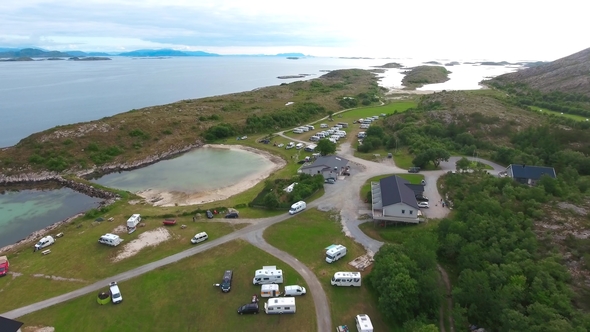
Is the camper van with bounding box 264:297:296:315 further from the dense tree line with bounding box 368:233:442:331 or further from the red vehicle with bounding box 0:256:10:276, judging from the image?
the red vehicle with bounding box 0:256:10:276

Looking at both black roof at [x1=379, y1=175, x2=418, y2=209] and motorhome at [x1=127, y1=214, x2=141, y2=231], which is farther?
motorhome at [x1=127, y1=214, x2=141, y2=231]

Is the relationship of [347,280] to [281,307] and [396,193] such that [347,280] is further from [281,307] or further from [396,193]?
[396,193]

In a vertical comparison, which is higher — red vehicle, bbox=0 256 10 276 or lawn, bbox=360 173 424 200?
lawn, bbox=360 173 424 200

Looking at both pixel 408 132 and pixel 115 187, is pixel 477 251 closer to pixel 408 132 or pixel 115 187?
pixel 408 132

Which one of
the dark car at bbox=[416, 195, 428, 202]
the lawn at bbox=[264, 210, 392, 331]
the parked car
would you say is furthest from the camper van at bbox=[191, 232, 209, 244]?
the dark car at bbox=[416, 195, 428, 202]

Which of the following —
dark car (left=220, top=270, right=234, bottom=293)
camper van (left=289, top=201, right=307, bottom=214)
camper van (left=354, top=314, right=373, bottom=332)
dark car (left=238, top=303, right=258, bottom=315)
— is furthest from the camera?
camper van (left=289, top=201, right=307, bottom=214)

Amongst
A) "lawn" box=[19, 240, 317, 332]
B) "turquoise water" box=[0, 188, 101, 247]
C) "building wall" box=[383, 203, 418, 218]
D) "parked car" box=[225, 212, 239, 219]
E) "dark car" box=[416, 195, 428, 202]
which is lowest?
"turquoise water" box=[0, 188, 101, 247]

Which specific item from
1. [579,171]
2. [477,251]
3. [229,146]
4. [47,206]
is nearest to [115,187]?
[47,206]

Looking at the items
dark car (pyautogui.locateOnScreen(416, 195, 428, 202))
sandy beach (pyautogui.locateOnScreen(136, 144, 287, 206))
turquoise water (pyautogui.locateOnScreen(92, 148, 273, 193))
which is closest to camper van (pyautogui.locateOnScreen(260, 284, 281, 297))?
sandy beach (pyautogui.locateOnScreen(136, 144, 287, 206))

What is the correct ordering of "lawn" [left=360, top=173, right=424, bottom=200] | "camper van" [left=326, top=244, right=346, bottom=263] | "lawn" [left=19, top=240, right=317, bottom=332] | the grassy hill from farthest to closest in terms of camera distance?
the grassy hill, "lawn" [left=360, top=173, right=424, bottom=200], "camper van" [left=326, top=244, right=346, bottom=263], "lawn" [left=19, top=240, right=317, bottom=332]
